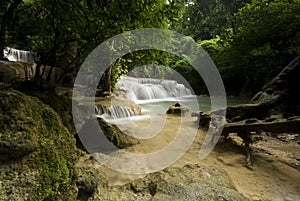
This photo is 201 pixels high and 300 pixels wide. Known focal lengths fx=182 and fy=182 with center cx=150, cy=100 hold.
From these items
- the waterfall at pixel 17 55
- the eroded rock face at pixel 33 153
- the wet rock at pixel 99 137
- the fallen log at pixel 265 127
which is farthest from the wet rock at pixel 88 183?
the waterfall at pixel 17 55

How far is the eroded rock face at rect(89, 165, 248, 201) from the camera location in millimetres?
1566

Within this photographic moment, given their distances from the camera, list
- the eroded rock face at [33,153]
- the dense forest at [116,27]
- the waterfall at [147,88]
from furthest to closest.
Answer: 1. the waterfall at [147,88]
2. the dense forest at [116,27]
3. the eroded rock face at [33,153]

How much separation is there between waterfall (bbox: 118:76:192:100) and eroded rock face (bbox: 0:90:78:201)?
11408mm

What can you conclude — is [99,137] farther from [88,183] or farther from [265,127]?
[265,127]

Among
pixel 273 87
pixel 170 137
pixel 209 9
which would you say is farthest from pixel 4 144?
pixel 209 9

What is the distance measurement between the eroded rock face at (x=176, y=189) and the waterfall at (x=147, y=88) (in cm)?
1114

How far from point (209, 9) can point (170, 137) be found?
826 inches

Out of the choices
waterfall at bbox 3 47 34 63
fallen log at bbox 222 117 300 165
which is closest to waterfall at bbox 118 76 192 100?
Result: waterfall at bbox 3 47 34 63

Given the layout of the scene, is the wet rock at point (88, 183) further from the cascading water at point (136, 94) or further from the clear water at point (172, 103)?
the clear water at point (172, 103)

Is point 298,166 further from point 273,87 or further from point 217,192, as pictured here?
point 273,87

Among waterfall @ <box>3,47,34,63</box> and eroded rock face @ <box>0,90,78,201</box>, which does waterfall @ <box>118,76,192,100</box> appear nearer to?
waterfall @ <box>3,47,34,63</box>

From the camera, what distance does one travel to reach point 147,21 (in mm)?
2307

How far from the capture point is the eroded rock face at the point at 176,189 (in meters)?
1.57

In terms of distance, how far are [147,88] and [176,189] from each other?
47.6 ft
